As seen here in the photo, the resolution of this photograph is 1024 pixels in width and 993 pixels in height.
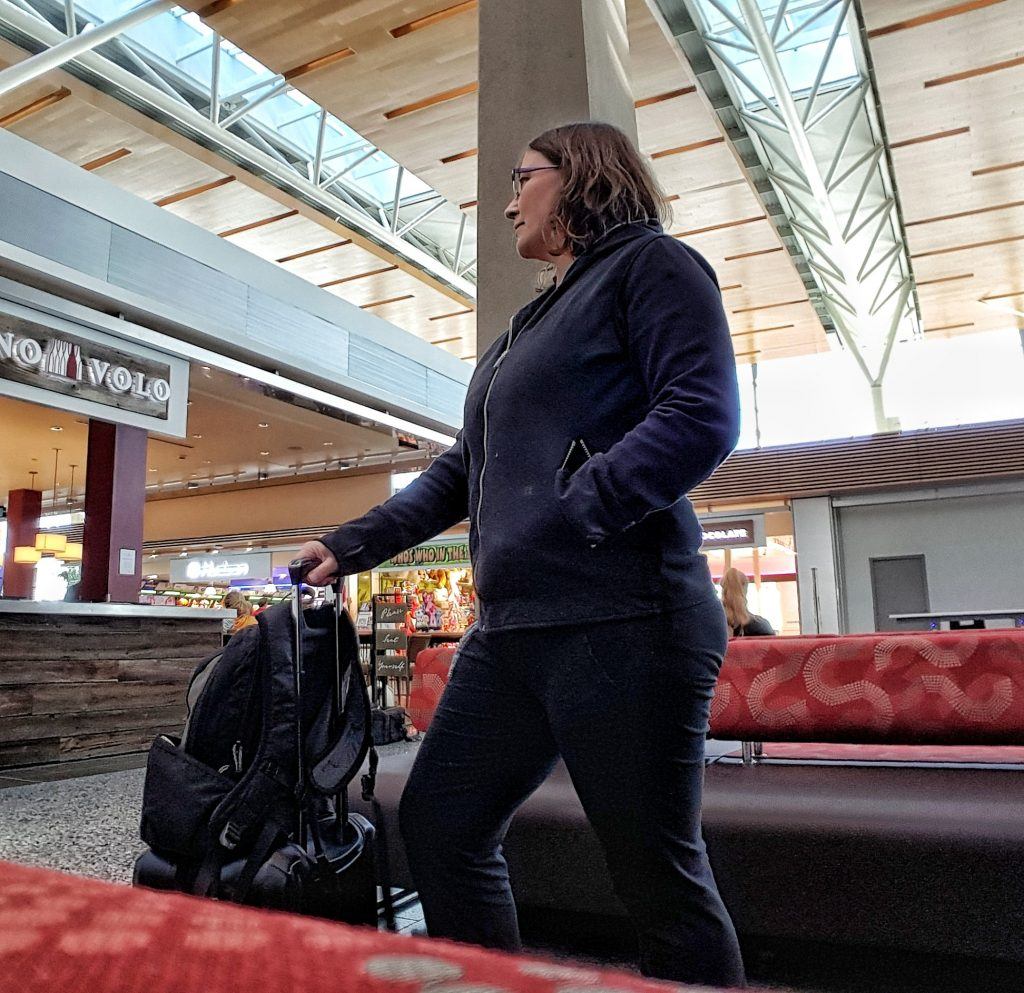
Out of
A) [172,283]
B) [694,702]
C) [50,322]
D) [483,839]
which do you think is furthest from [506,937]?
[172,283]

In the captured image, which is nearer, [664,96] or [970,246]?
[664,96]

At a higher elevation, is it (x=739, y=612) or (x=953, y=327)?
(x=953, y=327)

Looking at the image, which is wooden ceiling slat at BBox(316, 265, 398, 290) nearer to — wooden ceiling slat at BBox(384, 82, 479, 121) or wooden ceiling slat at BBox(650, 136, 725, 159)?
wooden ceiling slat at BBox(650, 136, 725, 159)

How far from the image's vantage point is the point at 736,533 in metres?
13.8

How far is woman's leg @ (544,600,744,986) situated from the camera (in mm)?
1052

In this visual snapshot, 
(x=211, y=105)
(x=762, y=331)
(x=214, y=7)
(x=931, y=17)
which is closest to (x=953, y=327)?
(x=762, y=331)

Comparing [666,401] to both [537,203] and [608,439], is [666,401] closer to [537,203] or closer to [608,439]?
[608,439]

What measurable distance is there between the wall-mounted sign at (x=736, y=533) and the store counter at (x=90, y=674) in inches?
349

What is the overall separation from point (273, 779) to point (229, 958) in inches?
59.7

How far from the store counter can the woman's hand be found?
420 cm

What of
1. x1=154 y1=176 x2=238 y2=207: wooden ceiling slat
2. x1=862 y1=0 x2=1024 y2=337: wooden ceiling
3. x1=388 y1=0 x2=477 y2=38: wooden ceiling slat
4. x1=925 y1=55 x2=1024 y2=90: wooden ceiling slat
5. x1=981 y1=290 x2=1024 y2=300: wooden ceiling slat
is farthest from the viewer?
x1=981 y1=290 x2=1024 y2=300: wooden ceiling slat

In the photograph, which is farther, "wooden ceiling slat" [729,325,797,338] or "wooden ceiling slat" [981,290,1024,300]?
"wooden ceiling slat" [729,325,797,338]

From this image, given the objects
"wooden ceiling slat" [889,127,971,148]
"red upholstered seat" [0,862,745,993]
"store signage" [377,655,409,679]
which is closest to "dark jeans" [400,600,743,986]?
"red upholstered seat" [0,862,745,993]

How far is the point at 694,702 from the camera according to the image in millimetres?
1077
